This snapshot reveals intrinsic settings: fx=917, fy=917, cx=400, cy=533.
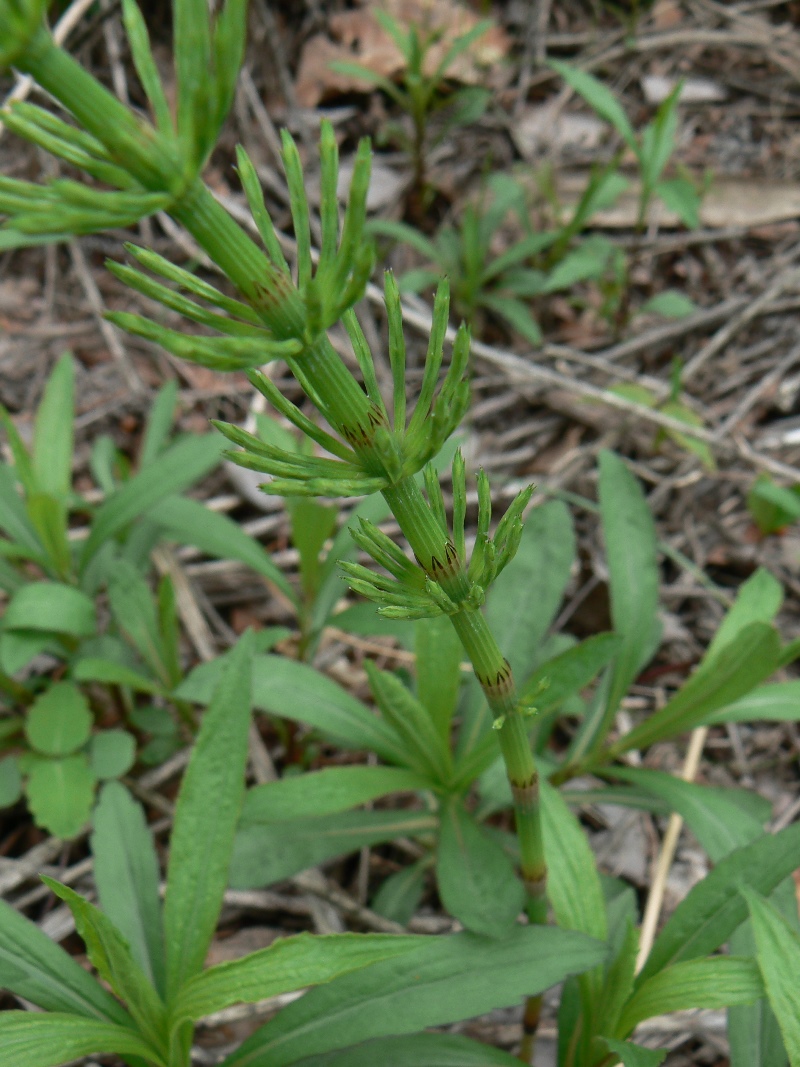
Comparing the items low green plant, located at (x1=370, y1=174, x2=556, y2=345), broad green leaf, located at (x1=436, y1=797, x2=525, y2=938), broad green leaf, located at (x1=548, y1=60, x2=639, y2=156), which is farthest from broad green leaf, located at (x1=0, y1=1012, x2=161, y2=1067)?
broad green leaf, located at (x1=548, y1=60, x2=639, y2=156)

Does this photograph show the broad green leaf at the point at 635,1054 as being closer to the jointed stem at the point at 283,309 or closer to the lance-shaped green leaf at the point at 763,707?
the jointed stem at the point at 283,309

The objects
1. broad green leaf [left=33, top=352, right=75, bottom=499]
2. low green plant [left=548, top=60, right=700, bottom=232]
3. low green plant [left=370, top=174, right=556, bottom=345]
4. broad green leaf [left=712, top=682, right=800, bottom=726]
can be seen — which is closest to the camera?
broad green leaf [left=712, top=682, right=800, bottom=726]

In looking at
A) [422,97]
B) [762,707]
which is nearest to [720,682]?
[762,707]

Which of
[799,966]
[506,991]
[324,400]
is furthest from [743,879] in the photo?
[324,400]

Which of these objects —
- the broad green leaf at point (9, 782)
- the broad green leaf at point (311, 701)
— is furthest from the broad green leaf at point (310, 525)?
the broad green leaf at point (9, 782)

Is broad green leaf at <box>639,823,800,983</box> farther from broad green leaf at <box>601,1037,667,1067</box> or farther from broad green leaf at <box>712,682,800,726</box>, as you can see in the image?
broad green leaf at <box>712,682,800,726</box>

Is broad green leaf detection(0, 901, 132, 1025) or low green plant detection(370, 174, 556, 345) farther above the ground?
low green plant detection(370, 174, 556, 345)
